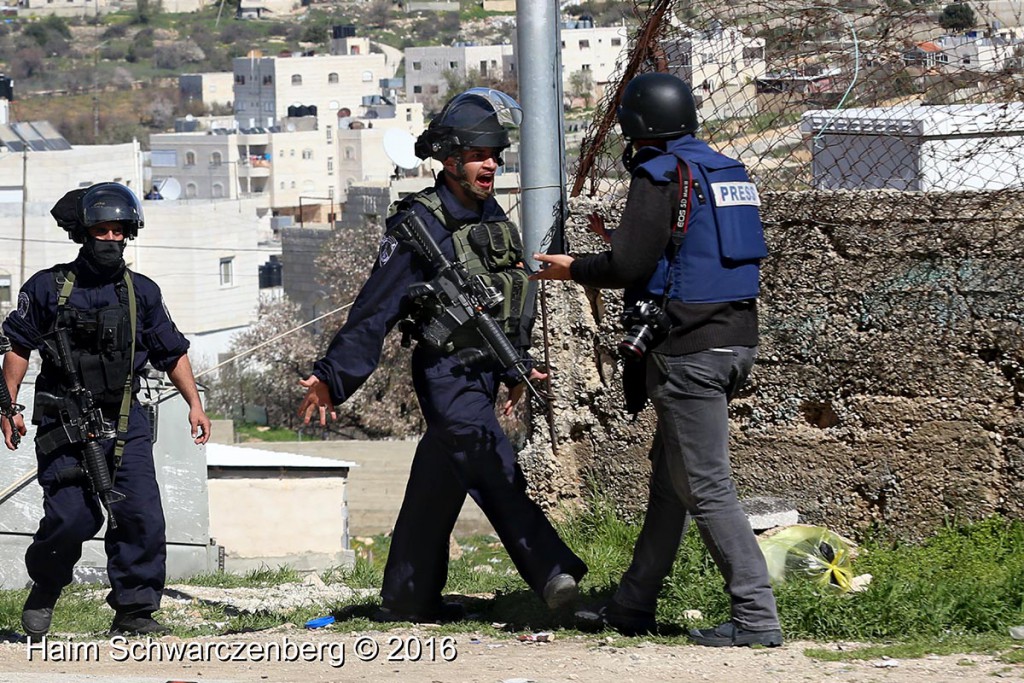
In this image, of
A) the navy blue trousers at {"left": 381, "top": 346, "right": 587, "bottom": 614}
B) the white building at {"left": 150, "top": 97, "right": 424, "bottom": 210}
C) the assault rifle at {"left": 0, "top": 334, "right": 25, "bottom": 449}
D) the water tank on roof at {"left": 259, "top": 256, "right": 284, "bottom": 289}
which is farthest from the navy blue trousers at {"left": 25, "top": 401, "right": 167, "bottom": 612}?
the white building at {"left": 150, "top": 97, "right": 424, "bottom": 210}

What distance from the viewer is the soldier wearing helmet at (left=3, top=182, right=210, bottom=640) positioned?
498cm

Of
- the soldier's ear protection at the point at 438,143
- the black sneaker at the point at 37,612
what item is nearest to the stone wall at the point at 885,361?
the soldier's ear protection at the point at 438,143

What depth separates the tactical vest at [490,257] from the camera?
4.80 metres

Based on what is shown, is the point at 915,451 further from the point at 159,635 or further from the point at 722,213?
the point at 159,635

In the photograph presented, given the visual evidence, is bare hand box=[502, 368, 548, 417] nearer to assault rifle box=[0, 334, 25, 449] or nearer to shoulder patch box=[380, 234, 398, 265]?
shoulder patch box=[380, 234, 398, 265]

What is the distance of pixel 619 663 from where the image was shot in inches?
166

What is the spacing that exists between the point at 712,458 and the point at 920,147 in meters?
2.06

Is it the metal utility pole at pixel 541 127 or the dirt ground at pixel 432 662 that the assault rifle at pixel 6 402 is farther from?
the metal utility pole at pixel 541 127

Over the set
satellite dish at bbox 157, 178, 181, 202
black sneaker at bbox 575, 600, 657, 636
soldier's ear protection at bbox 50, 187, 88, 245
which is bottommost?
satellite dish at bbox 157, 178, 181, 202

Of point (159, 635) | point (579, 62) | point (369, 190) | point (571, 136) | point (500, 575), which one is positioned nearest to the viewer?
point (159, 635)

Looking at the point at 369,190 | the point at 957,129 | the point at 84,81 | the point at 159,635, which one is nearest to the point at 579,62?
the point at 957,129

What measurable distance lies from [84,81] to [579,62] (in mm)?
86816

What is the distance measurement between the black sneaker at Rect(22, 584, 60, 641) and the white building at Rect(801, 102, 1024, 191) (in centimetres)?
314

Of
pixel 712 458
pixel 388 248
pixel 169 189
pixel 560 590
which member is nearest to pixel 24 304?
pixel 388 248
